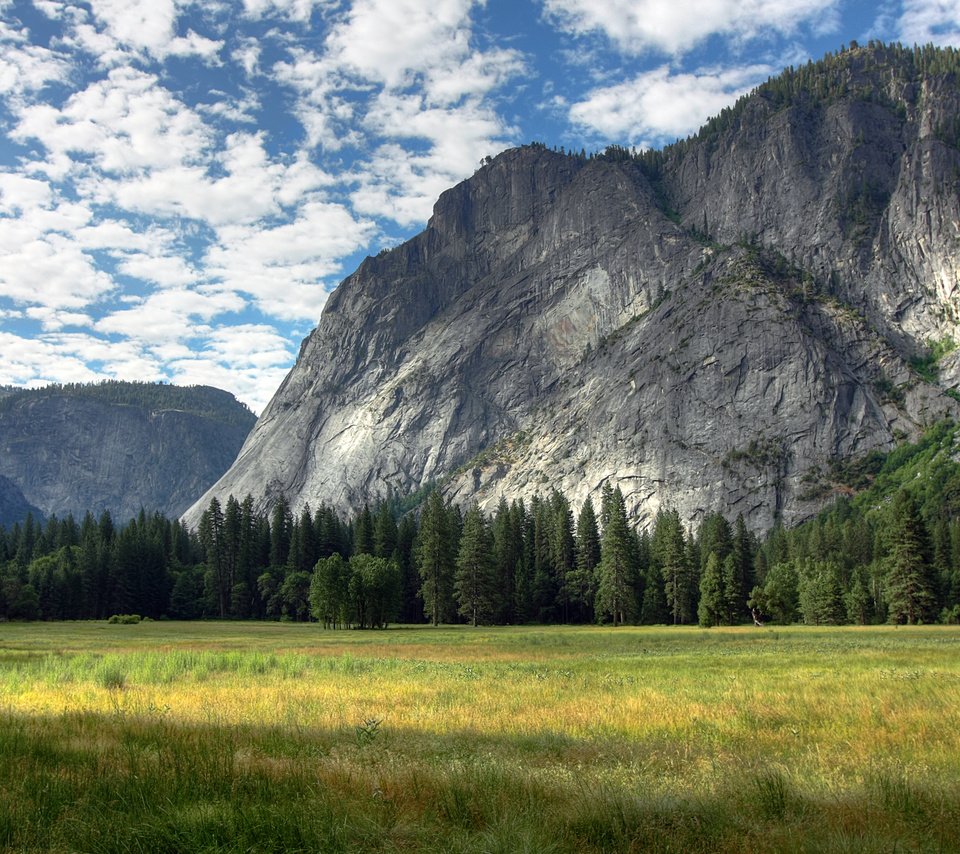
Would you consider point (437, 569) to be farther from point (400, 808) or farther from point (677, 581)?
point (400, 808)

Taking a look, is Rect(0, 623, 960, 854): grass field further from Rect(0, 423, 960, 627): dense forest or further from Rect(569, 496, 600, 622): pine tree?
Rect(569, 496, 600, 622): pine tree

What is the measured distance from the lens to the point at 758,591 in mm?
84500

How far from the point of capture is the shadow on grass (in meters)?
7.62

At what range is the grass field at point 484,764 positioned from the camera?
25.7 feet

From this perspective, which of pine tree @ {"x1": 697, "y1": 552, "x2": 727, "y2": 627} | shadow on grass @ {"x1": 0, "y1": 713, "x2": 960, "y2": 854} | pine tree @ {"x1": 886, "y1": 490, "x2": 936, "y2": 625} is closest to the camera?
shadow on grass @ {"x1": 0, "y1": 713, "x2": 960, "y2": 854}

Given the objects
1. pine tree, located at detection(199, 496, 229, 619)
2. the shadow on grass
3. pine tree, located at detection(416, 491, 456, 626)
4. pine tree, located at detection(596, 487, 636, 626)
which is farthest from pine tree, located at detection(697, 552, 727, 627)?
the shadow on grass

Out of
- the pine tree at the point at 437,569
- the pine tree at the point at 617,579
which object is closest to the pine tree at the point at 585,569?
the pine tree at the point at 617,579

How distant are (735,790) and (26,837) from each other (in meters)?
7.81

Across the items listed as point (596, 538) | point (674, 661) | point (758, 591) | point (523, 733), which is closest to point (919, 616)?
point (758, 591)

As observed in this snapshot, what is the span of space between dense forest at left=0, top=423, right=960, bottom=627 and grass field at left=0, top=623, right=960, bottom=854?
196 feet

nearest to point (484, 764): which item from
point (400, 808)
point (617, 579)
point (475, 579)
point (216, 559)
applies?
point (400, 808)

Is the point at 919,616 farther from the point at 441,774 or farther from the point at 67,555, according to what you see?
the point at 67,555

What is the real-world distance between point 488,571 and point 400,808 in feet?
281

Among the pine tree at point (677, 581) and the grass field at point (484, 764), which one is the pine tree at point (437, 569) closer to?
the pine tree at point (677, 581)
